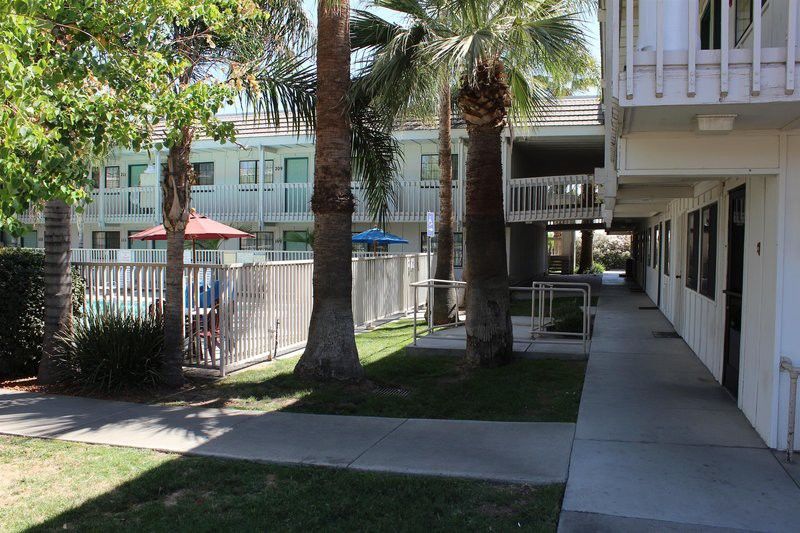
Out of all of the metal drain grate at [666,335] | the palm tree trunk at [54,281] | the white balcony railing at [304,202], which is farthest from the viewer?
the white balcony railing at [304,202]

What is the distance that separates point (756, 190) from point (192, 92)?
5.44 metres

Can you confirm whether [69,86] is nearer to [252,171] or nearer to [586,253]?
[252,171]

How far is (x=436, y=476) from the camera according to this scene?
518 cm

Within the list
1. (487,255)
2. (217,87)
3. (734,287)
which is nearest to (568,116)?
(487,255)

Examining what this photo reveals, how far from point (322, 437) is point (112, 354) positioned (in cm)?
349

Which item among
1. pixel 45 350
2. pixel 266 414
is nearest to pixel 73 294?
pixel 45 350

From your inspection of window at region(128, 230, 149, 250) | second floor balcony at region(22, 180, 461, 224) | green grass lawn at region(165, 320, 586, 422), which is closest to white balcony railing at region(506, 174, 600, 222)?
second floor balcony at region(22, 180, 461, 224)

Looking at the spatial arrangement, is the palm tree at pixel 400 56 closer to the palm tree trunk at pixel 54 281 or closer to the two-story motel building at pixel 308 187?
the palm tree trunk at pixel 54 281

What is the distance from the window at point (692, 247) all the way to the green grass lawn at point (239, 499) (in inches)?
273

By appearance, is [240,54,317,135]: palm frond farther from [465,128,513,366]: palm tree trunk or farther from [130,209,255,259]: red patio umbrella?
[130,209,255,259]: red patio umbrella

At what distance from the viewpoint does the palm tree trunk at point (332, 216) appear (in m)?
8.36

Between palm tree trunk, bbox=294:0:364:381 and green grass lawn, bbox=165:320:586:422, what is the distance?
1.16ft

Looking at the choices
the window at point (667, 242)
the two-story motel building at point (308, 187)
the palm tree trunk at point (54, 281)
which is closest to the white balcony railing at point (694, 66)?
the palm tree trunk at point (54, 281)

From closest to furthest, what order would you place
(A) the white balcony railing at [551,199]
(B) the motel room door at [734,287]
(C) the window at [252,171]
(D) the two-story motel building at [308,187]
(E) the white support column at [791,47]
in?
1. (E) the white support column at [791,47]
2. (B) the motel room door at [734,287]
3. (A) the white balcony railing at [551,199]
4. (D) the two-story motel building at [308,187]
5. (C) the window at [252,171]
